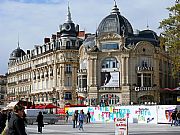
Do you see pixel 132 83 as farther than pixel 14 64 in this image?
No

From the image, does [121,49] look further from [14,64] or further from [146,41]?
[14,64]

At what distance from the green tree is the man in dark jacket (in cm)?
1934

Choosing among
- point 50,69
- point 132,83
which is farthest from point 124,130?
point 50,69

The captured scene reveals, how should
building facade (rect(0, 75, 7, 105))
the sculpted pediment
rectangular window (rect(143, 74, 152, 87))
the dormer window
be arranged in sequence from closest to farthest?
1. rectangular window (rect(143, 74, 152, 87))
2. the sculpted pediment
3. the dormer window
4. building facade (rect(0, 75, 7, 105))

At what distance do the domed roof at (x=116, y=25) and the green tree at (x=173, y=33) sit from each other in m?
54.6

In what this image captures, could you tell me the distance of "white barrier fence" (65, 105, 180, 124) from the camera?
4738 cm

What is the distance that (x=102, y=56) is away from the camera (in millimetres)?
83812

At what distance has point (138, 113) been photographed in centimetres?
5169

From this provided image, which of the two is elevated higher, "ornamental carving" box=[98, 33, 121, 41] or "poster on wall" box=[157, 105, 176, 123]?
"ornamental carving" box=[98, 33, 121, 41]

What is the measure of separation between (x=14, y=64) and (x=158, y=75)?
188 ft

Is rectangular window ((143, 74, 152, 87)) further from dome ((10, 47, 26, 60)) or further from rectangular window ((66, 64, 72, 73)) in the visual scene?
dome ((10, 47, 26, 60))

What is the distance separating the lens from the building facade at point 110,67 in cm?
8175

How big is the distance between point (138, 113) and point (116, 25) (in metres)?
35.9

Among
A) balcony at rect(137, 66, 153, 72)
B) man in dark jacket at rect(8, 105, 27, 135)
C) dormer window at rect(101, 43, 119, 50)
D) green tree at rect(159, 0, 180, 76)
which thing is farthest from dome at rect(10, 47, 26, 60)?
man in dark jacket at rect(8, 105, 27, 135)
